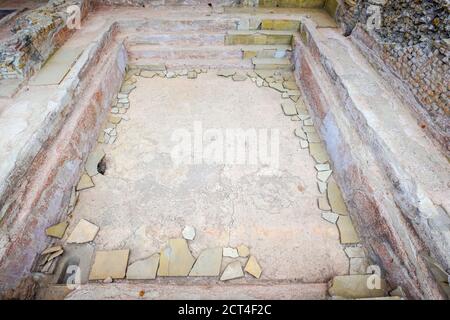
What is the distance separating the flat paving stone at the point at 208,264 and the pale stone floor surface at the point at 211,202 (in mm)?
62

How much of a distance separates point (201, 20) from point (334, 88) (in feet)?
8.58

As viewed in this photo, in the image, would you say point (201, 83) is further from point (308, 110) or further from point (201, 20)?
point (308, 110)

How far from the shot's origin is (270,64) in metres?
4.50

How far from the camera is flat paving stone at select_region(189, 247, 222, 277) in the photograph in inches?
86.5

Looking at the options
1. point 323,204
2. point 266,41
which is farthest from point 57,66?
point 323,204

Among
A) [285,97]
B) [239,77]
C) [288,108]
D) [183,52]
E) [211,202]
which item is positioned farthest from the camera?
[183,52]

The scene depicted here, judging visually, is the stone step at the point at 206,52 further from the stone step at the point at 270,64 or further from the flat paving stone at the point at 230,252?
the flat paving stone at the point at 230,252

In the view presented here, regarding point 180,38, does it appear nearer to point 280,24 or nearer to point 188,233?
point 280,24

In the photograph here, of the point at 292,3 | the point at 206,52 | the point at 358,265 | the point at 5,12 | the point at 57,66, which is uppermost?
the point at 292,3

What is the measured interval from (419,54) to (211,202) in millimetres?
2686

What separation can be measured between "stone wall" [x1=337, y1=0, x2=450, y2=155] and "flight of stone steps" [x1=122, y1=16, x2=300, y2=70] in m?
1.43
